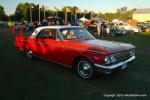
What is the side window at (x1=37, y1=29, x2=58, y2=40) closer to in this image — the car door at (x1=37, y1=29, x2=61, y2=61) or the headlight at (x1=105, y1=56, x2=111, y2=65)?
the car door at (x1=37, y1=29, x2=61, y2=61)

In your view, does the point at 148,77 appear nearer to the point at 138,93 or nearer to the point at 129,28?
the point at 138,93

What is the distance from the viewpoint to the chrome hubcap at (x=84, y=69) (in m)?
6.00

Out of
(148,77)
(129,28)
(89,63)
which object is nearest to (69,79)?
(89,63)

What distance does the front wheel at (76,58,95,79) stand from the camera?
5886mm

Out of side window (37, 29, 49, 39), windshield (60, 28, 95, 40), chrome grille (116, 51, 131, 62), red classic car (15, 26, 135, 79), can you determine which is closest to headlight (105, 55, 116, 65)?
Result: red classic car (15, 26, 135, 79)

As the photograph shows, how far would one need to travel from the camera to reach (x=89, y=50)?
19.0 feet

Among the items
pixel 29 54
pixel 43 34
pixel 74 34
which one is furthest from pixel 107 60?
pixel 29 54

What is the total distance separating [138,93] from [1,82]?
156 inches

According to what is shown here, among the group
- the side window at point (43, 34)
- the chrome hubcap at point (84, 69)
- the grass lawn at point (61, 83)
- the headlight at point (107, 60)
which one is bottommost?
the grass lawn at point (61, 83)

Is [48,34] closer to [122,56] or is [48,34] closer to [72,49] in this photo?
[72,49]

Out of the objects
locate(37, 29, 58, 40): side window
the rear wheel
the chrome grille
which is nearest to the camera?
the chrome grille

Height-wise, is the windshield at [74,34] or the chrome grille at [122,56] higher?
the windshield at [74,34]

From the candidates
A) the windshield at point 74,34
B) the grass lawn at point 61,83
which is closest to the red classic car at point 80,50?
the windshield at point 74,34

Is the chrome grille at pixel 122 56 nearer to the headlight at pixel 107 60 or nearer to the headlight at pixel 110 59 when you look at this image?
the headlight at pixel 110 59
